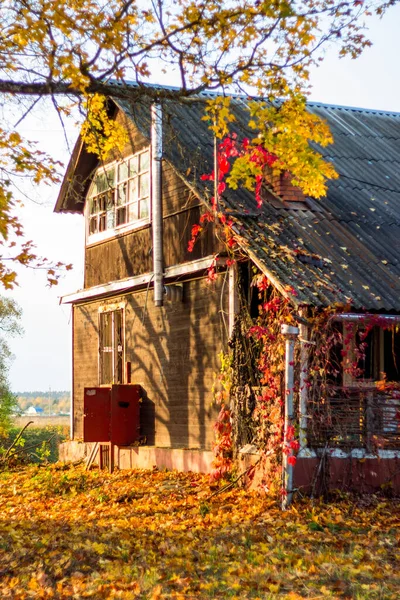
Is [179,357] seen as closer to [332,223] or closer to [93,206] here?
[332,223]

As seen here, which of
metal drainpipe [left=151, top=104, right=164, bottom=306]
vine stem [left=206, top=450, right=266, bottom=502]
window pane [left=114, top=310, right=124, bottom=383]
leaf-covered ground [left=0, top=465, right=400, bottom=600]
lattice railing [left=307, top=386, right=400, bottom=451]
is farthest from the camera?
window pane [left=114, top=310, right=124, bottom=383]

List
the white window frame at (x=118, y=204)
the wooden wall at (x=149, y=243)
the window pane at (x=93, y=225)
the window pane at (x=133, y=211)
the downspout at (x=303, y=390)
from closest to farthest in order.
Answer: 1. the downspout at (x=303, y=390)
2. the wooden wall at (x=149, y=243)
3. the white window frame at (x=118, y=204)
4. the window pane at (x=133, y=211)
5. the window pane at (x=93, y=225)

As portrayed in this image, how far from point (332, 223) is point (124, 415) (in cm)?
549

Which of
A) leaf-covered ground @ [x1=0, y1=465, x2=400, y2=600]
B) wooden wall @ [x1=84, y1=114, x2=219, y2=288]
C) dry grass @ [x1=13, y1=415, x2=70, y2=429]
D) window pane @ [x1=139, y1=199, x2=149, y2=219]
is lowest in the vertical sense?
dry grass @ [x1=13, y1=415, x2=70, y2=429]

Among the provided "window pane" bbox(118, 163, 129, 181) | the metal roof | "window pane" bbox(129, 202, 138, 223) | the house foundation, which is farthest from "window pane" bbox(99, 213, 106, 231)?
the house foundation

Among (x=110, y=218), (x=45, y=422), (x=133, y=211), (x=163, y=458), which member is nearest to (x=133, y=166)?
(x=133, y=211)

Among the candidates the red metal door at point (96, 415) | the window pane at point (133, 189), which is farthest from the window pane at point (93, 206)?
the red metal door at point (96, 415)

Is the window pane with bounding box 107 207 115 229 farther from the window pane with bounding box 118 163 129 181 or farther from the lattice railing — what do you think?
the lattice railing

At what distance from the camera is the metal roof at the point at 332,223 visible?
1341 cm

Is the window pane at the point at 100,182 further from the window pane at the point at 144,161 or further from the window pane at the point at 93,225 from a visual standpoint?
the window pane at the point at 144,161

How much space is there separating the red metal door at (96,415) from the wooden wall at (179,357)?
768mm

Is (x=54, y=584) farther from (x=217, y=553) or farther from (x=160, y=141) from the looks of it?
(x=160, y=141)

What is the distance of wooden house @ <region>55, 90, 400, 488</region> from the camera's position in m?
13.5

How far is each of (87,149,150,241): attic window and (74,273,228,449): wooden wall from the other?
5.42 feet
